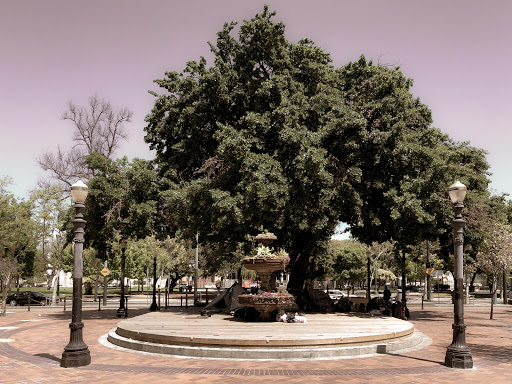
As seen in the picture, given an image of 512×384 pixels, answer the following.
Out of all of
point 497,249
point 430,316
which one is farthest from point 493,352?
point 497,249

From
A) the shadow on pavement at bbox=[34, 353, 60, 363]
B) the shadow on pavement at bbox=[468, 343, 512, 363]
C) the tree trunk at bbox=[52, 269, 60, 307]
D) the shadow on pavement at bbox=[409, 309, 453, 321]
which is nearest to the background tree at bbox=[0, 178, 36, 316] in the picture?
the tree trunk at bbox=[52, 269, 60, 307]

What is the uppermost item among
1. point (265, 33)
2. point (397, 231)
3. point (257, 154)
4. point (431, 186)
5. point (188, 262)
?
point (265, 33)

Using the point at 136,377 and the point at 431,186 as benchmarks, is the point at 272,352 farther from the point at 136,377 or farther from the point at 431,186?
the point at 431,186

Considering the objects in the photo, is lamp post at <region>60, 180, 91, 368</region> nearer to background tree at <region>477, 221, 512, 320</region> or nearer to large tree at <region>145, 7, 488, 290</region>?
large tree at <region>145, 7, 488, 290</region>

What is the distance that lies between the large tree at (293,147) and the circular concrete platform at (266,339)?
5.26 metres

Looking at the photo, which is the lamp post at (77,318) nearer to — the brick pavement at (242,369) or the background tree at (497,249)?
the brick pavement at (242,369)

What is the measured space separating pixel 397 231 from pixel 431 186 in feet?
7.79

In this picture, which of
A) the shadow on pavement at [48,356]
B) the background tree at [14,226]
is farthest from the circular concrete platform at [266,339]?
the background tree at [14,226]

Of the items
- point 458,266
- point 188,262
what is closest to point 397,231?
point 458,266

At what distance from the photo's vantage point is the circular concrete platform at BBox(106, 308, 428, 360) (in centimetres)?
1216

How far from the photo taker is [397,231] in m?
20.5

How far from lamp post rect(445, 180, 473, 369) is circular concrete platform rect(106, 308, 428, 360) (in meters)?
2.13

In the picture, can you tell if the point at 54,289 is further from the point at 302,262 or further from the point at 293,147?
the point at 293,147

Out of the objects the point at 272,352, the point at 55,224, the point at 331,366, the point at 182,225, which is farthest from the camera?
the point at 55,224
